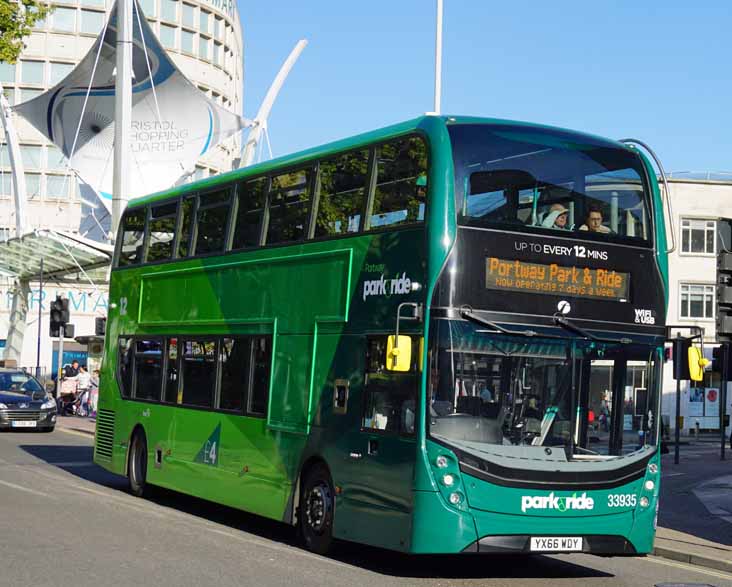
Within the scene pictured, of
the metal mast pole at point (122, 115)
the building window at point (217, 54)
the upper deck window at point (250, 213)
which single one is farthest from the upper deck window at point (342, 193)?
the building window at point (217, 54)

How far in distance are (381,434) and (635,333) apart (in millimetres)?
2522

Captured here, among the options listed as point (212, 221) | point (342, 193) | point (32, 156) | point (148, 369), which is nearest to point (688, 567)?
point (342, 193)

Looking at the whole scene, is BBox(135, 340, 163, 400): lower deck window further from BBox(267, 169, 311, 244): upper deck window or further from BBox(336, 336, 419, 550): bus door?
BBox(336, 336, 419, 550): bus door

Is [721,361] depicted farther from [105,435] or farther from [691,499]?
[105,435]

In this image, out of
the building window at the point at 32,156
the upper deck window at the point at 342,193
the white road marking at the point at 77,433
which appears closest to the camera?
the upper deck window at the point at 342,193

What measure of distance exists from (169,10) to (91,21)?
5069 mm

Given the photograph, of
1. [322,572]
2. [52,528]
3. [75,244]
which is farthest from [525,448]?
[75,244]

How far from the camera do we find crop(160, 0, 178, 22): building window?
82.9 m

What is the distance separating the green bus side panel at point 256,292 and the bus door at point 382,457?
39.2 inches

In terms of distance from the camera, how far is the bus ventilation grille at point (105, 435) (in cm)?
1923

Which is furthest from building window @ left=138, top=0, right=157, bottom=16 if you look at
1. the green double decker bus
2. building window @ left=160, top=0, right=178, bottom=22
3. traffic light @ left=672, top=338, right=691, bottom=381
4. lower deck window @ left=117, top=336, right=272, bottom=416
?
the green double decker bus

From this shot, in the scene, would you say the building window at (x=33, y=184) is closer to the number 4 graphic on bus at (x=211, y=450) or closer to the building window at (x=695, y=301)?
the building window at (x=695, y=301)

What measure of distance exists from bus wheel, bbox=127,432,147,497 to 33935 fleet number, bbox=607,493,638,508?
8.19 meters

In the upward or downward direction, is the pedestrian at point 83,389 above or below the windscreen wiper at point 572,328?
below
